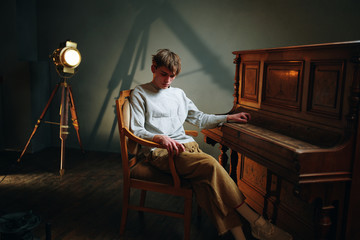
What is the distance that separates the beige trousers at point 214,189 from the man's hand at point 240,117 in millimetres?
463

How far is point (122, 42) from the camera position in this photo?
13.9 feet

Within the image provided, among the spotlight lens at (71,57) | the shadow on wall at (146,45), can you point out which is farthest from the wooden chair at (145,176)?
the shadow on wall at (146,45)

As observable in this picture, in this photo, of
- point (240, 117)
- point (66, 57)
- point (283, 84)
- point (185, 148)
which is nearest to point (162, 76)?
point (185, 148)

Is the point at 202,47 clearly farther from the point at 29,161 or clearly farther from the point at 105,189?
the point at 29,161

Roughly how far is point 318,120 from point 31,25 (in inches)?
157

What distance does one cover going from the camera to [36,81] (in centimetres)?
436

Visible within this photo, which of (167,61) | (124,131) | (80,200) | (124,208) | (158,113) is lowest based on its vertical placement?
(80,200)

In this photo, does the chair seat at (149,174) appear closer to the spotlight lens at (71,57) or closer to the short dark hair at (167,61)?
the short dark hair at (167,61)

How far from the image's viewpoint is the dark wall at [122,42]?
11.7 feet

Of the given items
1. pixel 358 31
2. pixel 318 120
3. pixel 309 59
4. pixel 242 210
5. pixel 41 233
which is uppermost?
pixel 358 31

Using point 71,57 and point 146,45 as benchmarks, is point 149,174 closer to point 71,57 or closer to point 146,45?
point 71,57

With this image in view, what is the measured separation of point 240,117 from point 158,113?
23.7 inches

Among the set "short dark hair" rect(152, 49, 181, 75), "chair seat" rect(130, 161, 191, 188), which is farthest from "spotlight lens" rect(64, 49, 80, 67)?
"chair seat" rect(130, 161, 191, 188)

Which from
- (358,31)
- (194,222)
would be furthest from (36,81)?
(358,31)
